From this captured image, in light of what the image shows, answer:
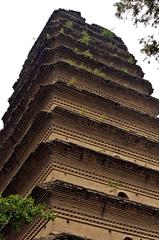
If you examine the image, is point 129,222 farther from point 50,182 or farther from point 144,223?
point 50,182

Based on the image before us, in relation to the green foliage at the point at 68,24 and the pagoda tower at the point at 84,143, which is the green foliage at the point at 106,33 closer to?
the pagoda tower at the point at 84,143

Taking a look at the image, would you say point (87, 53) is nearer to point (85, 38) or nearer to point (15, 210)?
point (85, 38)

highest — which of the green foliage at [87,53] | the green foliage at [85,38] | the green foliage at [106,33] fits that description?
the green foliage at [106,33]

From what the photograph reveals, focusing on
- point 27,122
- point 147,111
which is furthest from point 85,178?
point 147,111

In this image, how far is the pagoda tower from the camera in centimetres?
1493

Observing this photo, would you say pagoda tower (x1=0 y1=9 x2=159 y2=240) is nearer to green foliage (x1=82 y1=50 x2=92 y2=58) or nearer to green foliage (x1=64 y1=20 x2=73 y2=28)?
green foliage (x1=82 y1=50 x2=92 y2=58)

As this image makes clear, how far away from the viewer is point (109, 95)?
68.6 feet

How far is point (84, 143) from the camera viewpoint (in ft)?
57.7

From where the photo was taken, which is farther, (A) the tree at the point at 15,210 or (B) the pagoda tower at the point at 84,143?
(B) the pagoda tower at the point at 84,143

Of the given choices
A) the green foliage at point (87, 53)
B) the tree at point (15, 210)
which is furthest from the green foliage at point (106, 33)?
the tree at point (15, 210)

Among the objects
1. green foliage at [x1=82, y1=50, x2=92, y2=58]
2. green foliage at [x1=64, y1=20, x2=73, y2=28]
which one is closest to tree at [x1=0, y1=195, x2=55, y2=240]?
green foliage at [x1=82, y1=50, x2=92, y2=58]

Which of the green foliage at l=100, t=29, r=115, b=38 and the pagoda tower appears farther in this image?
the green foliage at l=100, t=29, r=115, b=38

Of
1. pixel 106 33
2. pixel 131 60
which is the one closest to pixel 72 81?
pixel 131 60

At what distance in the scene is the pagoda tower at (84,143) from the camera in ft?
49.0
